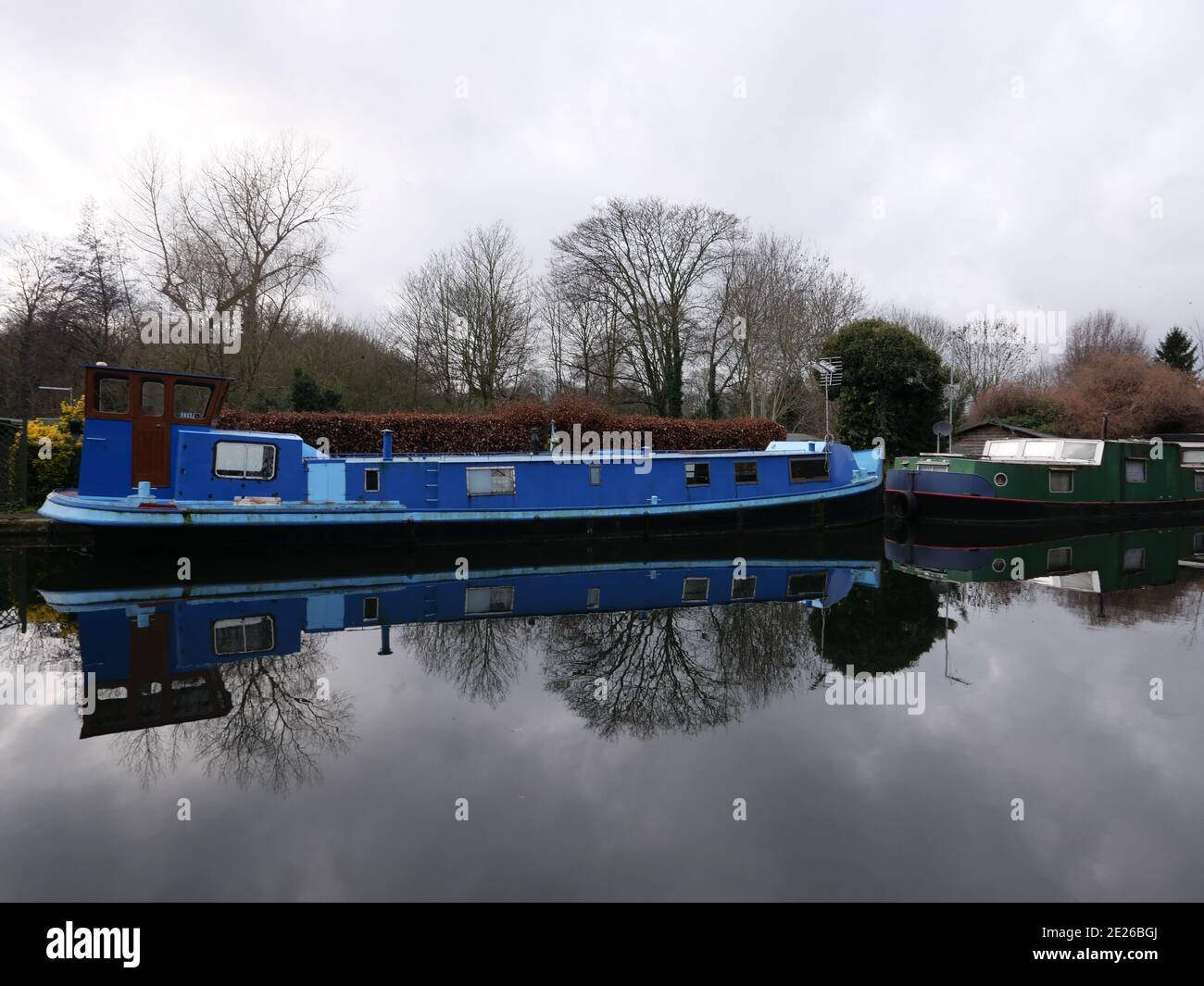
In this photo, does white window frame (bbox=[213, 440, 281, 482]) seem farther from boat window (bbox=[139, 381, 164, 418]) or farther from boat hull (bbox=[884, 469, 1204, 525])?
boat hull (bbox=[884, 469, 1204, 525])

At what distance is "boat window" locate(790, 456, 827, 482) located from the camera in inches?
628

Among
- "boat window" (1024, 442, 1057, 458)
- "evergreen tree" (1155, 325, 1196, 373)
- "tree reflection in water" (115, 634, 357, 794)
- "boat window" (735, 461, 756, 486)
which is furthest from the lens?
"evergreen tree" (1155, 325, 1196, 373)

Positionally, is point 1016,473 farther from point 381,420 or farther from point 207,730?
point 207,730

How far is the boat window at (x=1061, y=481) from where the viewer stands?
17.9 m

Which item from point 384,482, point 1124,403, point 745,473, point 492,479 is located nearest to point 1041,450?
point 745,473

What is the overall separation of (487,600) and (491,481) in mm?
4939

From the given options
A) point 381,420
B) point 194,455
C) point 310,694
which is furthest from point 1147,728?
point 381,420

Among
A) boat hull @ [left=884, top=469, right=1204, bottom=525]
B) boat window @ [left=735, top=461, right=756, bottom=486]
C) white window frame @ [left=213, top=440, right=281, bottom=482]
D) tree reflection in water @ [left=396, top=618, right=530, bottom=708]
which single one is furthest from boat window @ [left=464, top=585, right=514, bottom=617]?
boat hull @ [left=884, top=469, right=1204, bottom=525]

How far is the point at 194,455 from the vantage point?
11.8m

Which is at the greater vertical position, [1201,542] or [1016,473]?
[1016,473]

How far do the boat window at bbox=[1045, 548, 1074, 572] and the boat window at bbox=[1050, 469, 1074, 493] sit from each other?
3.89m

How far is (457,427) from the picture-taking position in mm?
17484

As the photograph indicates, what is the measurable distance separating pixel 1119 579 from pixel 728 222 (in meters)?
21.5
